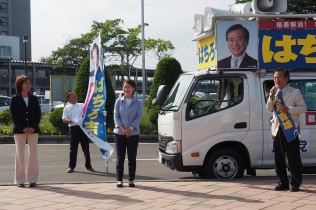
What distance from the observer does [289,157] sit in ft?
24.8

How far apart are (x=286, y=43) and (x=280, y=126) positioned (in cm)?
185

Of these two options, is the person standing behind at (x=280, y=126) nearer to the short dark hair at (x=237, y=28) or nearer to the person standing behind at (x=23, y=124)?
the short dark hair at (x=237, y=28)

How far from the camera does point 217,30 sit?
338 inches

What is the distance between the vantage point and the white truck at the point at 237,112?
28.3 ft

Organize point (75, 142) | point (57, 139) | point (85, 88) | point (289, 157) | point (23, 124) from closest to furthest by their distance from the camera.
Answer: point (289, 157) → point (23, 124) → point (75, 142) → point (57, 139) → point (85, 88)

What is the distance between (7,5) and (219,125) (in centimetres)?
9414

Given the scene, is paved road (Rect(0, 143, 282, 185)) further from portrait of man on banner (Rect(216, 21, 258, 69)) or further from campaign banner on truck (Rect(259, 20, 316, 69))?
campaign banner on truck (Rect(259, 20, 316, 69))

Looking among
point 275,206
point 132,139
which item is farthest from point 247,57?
point 275,206

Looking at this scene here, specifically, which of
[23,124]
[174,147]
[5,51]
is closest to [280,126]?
[174,147]

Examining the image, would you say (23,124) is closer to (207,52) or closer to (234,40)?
(207,52)

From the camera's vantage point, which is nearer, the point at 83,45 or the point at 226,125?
the point at 226,125

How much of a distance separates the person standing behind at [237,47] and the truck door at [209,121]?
0.91 feet

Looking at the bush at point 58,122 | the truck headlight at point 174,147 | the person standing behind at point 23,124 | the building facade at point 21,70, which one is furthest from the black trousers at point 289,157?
the building facade at point 21,70

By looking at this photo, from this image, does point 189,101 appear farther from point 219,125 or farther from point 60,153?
point 60,153
